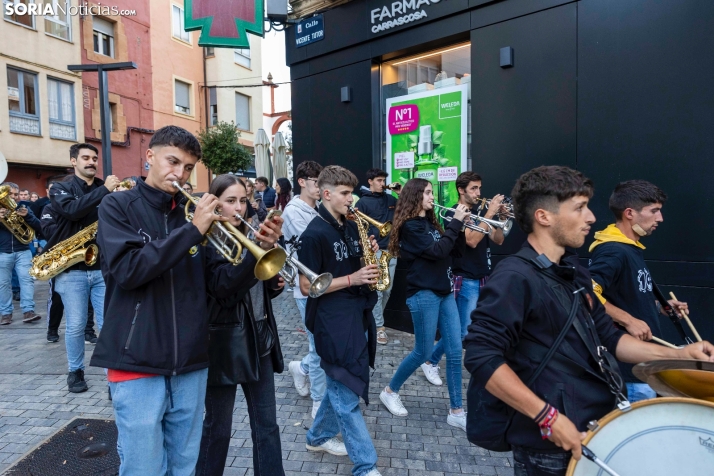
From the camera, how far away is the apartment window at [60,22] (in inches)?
687

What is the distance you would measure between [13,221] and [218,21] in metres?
4.30

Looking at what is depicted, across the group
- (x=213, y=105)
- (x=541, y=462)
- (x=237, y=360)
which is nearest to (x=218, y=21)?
(x=237, y=360)

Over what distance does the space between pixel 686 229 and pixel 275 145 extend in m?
10.5

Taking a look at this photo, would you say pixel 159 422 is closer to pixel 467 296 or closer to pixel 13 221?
pixel 467 296

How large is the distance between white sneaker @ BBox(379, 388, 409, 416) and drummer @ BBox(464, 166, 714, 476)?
2378 millimetres

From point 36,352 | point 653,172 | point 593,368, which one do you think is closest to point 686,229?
point 653,172

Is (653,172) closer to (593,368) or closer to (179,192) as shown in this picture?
(593,368)

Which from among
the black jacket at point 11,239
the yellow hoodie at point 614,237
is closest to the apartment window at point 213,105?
the black jacket at point 11,239

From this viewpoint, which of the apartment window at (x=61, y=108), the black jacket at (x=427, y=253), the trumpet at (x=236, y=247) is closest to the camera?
the trumpet at (x=236, y=247)

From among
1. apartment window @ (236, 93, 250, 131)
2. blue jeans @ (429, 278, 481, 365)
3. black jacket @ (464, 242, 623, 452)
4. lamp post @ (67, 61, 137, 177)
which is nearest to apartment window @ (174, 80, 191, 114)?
apartment window @ (236, 93, 250, 131)

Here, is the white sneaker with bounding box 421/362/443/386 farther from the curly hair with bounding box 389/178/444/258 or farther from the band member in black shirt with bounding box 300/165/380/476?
the band member in black shirt with bounding box 300/165/380/476

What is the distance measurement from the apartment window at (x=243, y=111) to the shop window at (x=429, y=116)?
67.3 feet

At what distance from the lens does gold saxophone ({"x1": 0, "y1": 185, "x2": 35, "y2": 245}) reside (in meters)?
6.83

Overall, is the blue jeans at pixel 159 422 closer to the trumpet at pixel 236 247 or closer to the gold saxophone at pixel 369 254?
the trumpet at pixel 236 247
